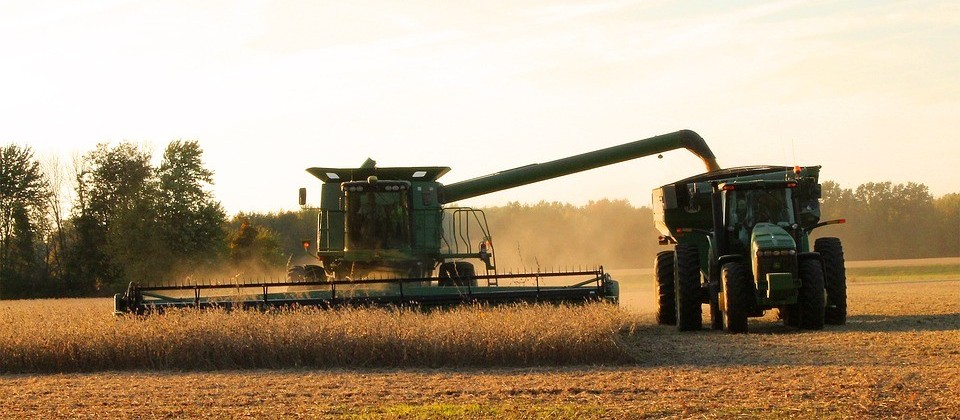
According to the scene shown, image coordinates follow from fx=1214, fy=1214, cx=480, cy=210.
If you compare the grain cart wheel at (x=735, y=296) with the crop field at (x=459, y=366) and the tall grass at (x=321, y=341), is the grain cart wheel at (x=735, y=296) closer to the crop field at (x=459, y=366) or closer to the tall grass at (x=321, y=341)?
the crop field at (x=459, y=366)

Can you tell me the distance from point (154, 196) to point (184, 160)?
2.19 metres

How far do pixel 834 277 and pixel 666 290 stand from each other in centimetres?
248

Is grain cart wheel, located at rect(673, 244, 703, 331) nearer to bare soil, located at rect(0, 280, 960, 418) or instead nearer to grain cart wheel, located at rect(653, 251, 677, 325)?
grain cart wheel, located at rect(653, 251, 677, 325)

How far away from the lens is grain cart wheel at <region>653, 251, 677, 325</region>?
1773cm

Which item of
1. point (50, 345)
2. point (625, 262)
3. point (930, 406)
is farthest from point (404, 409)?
point (625, 262)

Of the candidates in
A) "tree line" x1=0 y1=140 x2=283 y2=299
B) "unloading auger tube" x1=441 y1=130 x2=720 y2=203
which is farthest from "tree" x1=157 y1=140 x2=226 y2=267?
"unloading auger tube" x1=441 y1=130 x2=720 y2=203

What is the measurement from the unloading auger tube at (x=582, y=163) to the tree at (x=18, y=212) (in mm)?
32912

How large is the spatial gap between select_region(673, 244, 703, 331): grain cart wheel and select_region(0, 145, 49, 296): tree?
38537mm

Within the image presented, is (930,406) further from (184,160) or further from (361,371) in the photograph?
(184,160)

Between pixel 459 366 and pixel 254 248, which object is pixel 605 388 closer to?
pixel 459 366

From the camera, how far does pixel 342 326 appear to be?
13.8 meters

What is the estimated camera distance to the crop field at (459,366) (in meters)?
9.57

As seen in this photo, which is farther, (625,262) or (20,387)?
(625,262)

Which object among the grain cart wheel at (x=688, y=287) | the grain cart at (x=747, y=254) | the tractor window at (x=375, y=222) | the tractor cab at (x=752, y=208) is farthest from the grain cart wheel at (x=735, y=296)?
the tractor window at (x=375, y=222)
